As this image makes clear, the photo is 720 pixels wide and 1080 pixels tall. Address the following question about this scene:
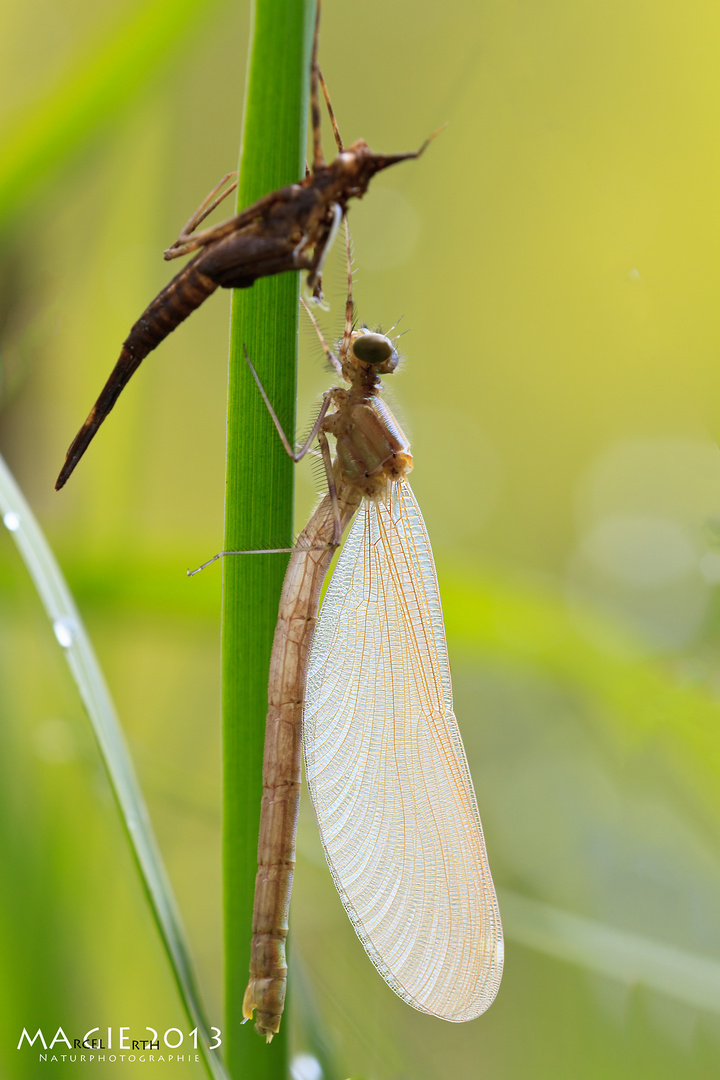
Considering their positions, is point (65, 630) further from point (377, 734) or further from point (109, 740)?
point (377, 734)

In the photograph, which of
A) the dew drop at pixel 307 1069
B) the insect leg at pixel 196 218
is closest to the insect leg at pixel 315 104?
the insect leg at pixel 196 218

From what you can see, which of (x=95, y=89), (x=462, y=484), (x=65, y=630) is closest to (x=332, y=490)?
(x=65, y=630)

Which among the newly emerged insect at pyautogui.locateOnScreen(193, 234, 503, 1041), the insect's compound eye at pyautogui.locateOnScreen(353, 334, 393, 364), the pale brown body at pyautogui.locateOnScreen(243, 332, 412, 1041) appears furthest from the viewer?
the insect's compound eye at pyautogui.locateOnScreen(353, 334, 393, 364)

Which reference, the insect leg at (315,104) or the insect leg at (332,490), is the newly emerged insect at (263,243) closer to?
the insect leg at (315,104)

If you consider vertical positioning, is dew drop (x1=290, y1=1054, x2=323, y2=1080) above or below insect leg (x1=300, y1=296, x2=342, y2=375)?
below

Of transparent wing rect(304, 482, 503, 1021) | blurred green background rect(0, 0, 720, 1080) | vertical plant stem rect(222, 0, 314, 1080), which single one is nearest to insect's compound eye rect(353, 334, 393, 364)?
blurred green background rect(0, 0, 720, 1080)

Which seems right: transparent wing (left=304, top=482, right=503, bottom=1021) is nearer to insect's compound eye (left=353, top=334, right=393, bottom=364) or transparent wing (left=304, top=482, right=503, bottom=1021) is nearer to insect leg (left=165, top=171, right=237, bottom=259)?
insect's compound eye (left=353, top=334, right=393, bottom=364)
